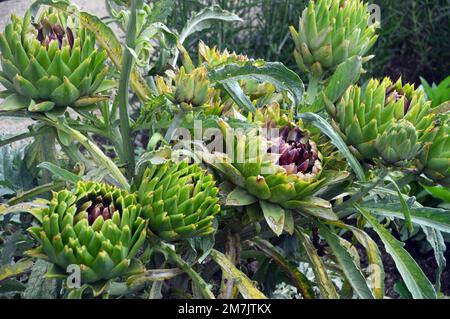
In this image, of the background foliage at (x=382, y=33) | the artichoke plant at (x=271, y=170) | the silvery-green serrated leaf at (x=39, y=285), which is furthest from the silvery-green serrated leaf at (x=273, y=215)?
the background foliage at (x=382, y=33)

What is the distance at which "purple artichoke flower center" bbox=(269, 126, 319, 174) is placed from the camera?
39.0 inches

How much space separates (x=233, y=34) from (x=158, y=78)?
132cm

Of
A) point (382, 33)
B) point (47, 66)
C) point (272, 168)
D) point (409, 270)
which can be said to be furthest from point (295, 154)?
point (382, 33)

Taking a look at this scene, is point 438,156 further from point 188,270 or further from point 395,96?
point 188,270

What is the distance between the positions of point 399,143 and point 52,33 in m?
0.56

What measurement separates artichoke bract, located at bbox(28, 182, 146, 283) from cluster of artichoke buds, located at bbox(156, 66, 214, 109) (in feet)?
0.62

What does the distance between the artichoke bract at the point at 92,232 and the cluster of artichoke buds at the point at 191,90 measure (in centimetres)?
19

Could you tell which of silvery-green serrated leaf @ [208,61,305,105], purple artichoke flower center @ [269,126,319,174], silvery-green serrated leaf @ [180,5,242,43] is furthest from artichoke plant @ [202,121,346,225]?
silvery-green serrated leaf @ [180,5,242,43]

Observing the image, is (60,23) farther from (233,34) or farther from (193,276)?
(233,34)

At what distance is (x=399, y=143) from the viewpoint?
0.95 m

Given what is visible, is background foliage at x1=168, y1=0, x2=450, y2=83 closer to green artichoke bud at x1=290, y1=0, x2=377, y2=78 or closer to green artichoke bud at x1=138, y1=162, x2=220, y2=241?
green artichoke bud at x1=290, y1=0, x2=377, y2=78

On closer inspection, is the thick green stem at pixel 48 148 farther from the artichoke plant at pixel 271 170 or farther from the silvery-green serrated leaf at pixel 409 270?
the silvery-green serrated leaf at pixel 409 270

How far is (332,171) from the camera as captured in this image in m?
1.02
